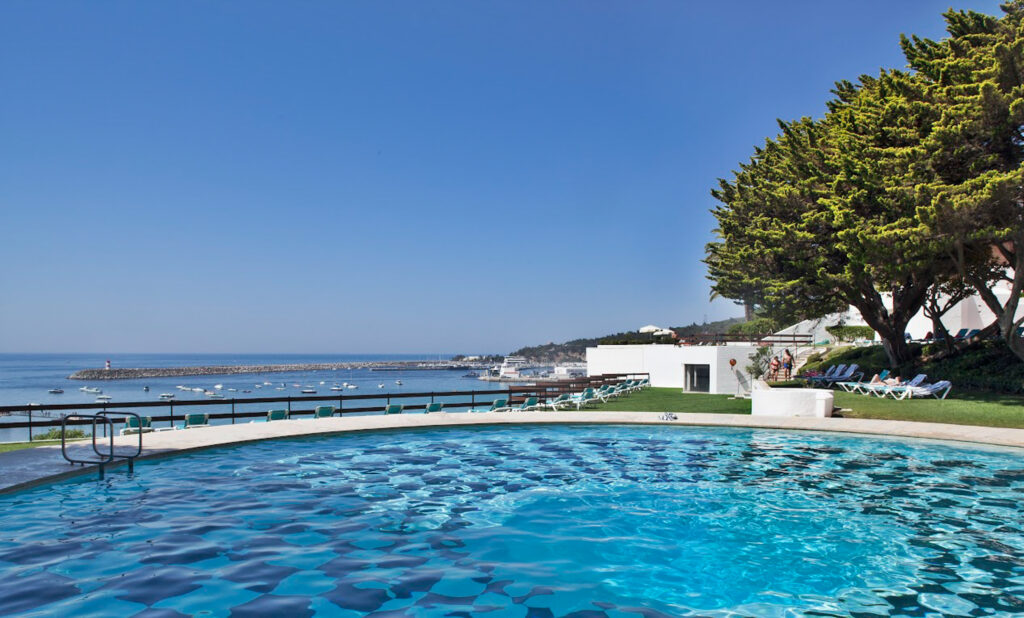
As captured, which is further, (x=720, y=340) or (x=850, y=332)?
(x=850, y=332)

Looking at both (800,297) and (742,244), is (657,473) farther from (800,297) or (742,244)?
(742,244)

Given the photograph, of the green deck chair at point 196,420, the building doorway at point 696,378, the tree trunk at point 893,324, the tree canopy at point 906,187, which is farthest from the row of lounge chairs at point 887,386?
the green deck chair at point 196,420

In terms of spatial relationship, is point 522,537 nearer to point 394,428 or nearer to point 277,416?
point 394,428

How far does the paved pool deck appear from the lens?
401 inches

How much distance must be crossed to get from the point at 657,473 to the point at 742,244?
2440 centimetres

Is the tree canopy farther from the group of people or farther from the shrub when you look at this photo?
the shrub

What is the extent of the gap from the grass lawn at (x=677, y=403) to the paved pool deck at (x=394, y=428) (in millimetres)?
3037

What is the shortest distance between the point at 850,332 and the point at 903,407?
26.5 meters

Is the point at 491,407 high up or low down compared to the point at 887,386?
down

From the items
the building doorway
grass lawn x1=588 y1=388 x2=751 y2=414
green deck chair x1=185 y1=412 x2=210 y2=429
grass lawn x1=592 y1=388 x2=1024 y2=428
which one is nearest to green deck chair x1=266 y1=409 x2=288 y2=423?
green deck chair x1=185 y1=412 x2=210 y2=429

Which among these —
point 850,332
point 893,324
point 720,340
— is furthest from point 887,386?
point 850,332

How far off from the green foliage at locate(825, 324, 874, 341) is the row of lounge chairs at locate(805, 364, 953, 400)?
17987 millimetres

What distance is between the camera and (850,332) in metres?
43.6

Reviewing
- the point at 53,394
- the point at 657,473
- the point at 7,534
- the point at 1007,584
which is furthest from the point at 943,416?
the point at 53,394
